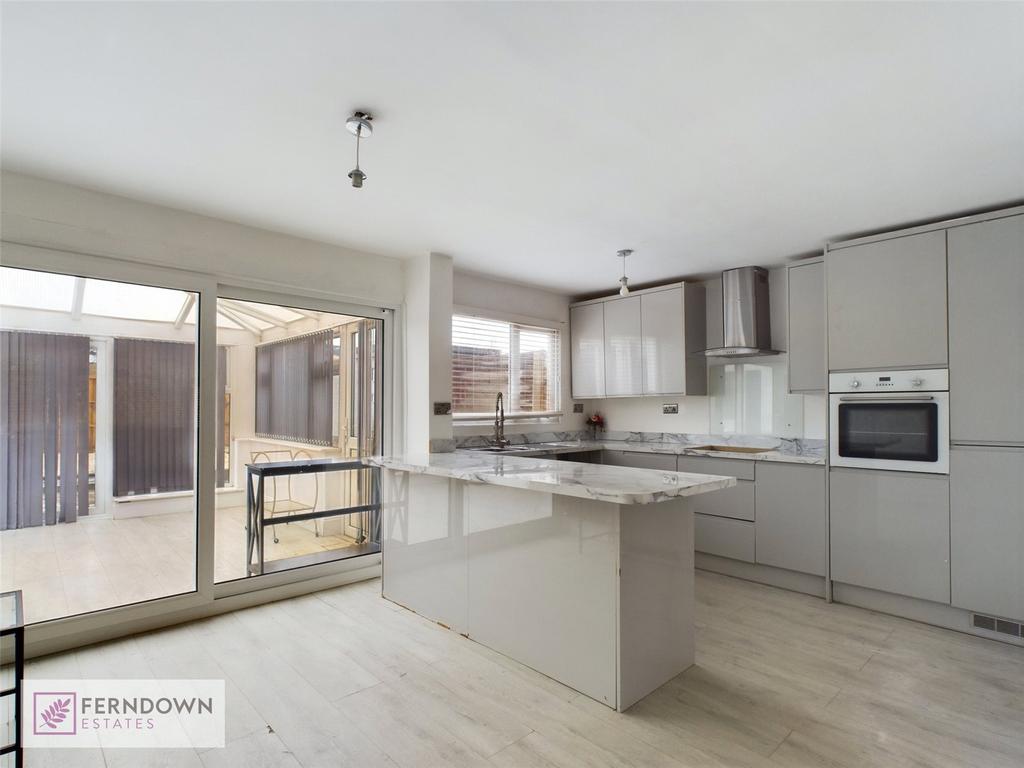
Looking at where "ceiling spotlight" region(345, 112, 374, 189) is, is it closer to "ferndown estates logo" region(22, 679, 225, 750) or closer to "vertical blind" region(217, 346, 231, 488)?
"vertical blind" region(217, 346, 231, 488)

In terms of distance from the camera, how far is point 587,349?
5531 mm

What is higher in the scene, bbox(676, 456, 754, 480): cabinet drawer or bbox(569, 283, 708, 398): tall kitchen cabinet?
bbox(569, 283, 708, 398): tall kitchen cabinet

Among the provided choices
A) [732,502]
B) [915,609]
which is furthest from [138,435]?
[915,609]

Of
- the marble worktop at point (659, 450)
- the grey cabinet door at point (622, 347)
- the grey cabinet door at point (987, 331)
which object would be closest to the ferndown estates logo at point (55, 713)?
the marble worktop at point (659, 450)

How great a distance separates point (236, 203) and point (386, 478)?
76.5 inches

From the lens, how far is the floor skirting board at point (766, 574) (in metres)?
3.78

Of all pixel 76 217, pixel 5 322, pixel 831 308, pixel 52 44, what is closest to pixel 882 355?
pixel 831 308

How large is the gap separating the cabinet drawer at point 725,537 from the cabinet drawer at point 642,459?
0.47 metres

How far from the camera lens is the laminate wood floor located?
6.52 feet

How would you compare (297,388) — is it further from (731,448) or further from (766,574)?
(766,574)

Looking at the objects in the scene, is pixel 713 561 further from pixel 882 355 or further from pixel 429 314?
pixel 429 314

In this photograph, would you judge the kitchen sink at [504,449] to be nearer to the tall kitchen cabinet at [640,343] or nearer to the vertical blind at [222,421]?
the tall kitchen cabinet at [640,343]

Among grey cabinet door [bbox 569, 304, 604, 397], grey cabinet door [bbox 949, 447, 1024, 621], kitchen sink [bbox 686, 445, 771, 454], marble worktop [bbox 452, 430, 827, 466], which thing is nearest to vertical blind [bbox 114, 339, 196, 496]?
marble worktop [bbox 452, 430, 827, 466]

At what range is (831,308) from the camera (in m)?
3.65
